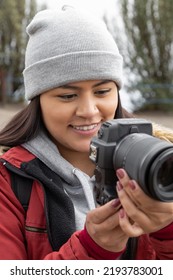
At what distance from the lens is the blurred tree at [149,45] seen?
11.1 meters

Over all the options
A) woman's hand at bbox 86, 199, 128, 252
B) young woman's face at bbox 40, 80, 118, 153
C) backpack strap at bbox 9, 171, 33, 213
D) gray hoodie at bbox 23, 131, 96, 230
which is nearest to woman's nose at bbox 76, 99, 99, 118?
young woman's face at bbox 40, 80, 118, 153

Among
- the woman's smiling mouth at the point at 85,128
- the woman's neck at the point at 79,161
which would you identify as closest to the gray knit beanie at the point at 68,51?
the woman's smiling mouth at the point at 85,128

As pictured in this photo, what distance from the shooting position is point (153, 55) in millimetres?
11219

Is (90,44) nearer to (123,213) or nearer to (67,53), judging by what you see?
(67,53)

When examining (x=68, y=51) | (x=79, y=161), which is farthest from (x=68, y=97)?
(x=79, y=161)

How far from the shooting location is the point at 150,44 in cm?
1123

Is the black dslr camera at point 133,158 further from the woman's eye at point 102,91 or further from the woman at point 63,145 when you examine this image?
the woman's eye at point 102,91

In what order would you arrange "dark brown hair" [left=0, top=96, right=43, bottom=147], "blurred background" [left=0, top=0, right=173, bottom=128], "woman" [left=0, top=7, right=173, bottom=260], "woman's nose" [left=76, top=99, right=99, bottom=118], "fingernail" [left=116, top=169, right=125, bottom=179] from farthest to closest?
"blurred background" [left=0, top=0, right=173, bottom=128] → "dark brown hair" [left=0, top=96, right=43, bottom=147] → "woman's nose" [left=76, top=99, right=99, bottom=118] → "woman" [left=0, top=7, right=173, bottom=260] → "fingernail" [left=116, top=169, right=125, bottom=179]

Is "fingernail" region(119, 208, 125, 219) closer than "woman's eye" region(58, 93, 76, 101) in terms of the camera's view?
Yes

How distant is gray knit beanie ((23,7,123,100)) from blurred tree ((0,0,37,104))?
10290 mm

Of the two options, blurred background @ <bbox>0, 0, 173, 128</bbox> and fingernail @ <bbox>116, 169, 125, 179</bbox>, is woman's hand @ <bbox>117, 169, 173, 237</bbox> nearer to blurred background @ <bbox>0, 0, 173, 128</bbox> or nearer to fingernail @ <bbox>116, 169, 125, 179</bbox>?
fingernail @ <bbox>116, 169, 125, 179</bbox>

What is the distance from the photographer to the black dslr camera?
1440mm

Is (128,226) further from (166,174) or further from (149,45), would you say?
(149,45)
